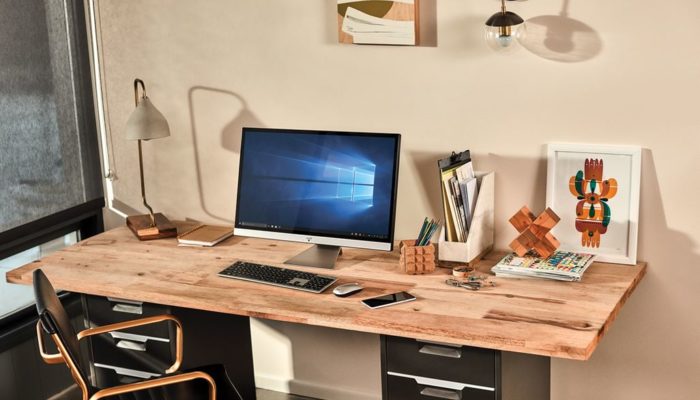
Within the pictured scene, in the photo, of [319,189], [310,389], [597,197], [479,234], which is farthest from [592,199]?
[310,389]

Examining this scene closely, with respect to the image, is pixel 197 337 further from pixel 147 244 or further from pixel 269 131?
pixel 269 131

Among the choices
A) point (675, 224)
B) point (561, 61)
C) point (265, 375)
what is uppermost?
point (561, 61)

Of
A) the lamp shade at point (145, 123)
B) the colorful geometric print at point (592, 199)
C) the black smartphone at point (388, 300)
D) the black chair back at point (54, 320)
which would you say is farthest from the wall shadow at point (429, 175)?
the black chair back at point (54, 320)

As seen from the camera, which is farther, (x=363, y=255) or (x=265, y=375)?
(x=265, y=375)

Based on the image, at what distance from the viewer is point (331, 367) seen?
11.7ft

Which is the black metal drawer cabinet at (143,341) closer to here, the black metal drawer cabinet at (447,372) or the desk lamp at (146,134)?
the desk lamp at (146,134)

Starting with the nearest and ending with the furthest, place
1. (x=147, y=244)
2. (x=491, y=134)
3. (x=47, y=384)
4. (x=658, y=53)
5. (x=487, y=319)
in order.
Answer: (x=487, y=319) < (x=658, y=53) < (x=491, y=134) < (x=147, y=244) < (x=47, y=384)

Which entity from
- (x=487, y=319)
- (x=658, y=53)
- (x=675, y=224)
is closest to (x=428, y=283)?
(x=487, y=319)

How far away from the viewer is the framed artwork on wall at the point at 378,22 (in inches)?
119

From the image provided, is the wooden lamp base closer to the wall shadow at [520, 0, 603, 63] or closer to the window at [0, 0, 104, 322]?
the window at [0, 0, 104, 322]

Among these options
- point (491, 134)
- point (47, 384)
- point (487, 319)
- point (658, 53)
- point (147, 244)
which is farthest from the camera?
point (47, 384)

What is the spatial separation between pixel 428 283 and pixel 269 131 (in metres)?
0.84

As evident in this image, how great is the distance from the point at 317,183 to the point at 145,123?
0.71m

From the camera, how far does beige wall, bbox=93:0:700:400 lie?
110 inches
